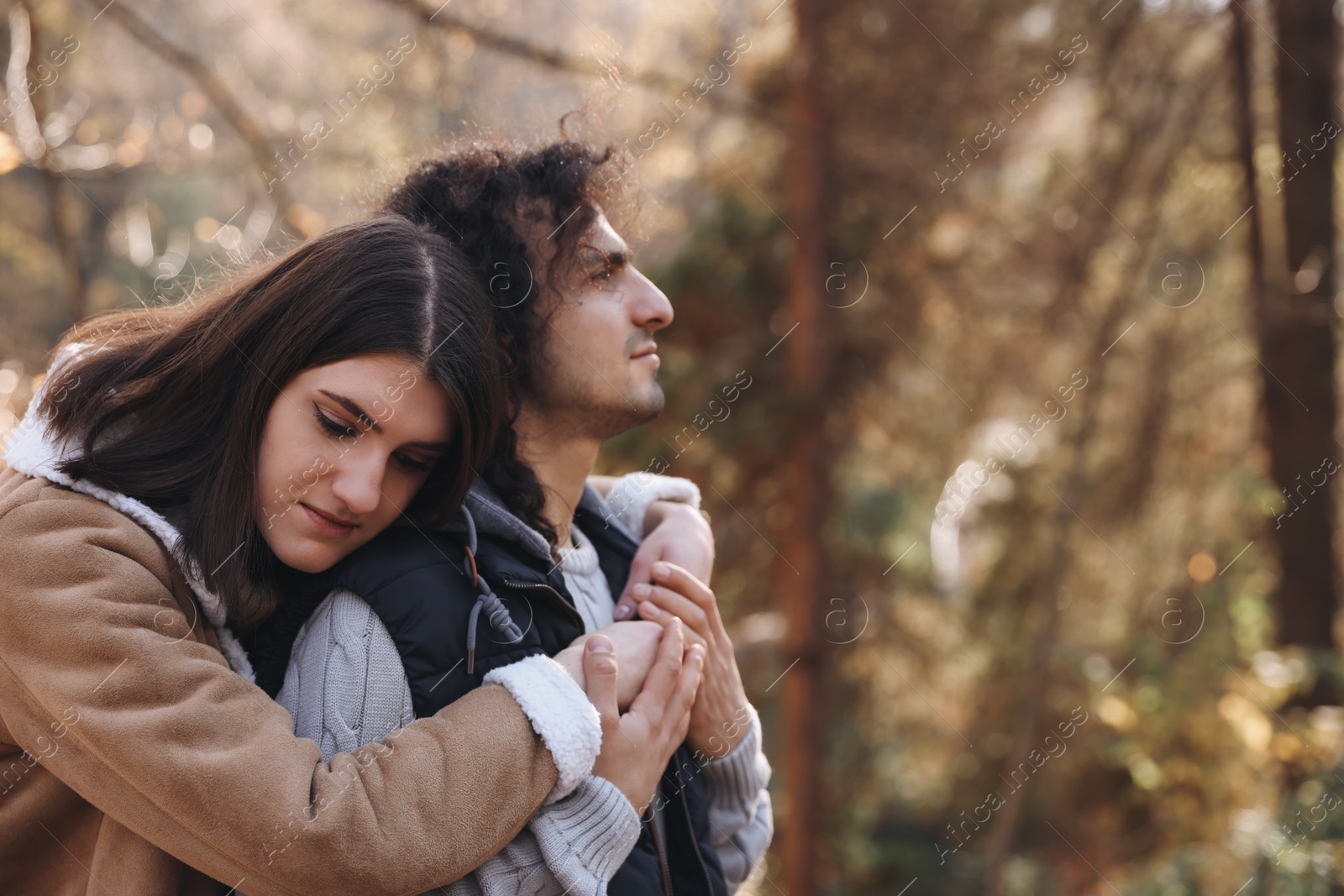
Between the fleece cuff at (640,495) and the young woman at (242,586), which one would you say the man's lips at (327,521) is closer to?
the young woman at (242,586)

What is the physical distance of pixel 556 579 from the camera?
6.72 feet

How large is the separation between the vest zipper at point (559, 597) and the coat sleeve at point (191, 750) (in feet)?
1.16

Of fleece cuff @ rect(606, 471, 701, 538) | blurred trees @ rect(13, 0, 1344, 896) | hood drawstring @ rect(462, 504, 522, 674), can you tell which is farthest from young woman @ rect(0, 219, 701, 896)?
blurred trees @ rect(13, 0, 1344, 896)

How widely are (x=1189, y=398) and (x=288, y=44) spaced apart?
6.21m

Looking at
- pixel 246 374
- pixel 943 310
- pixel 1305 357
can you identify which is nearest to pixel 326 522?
pixel 246 374

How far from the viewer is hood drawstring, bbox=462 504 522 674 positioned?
1754mm

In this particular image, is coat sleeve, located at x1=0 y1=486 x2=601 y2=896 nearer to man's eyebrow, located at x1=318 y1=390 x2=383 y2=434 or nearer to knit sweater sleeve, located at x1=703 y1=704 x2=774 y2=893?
man's eyebrow, located at x1=318 y1=390 x2=383 y2=434

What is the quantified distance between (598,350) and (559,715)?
0.87 meters

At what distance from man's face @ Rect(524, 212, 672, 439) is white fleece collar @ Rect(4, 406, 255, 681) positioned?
2.76ft

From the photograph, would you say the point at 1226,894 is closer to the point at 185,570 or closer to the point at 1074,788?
the point at 1074,788

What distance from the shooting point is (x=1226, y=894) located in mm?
4539

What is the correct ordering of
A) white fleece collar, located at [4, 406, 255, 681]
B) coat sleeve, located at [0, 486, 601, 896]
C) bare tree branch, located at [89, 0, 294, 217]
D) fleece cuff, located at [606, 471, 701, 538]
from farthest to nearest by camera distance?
1. bare tree branch, located at [89, 0, 294, 217]
2. fleece cuff, located at [606, 471, 701, 538]
3. white fleece collar, located at [4, 406, 255, 681]
4. coat sleeve, located at [0, 486, 601, 896]

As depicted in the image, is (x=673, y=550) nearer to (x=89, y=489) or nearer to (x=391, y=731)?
(x=391, y=731)

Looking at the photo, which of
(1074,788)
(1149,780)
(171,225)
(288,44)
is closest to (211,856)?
(1149,780)
